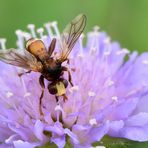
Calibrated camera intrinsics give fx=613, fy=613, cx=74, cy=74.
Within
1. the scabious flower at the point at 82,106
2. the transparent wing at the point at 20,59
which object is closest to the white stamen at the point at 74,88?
the scabious flower at the point at 82,106

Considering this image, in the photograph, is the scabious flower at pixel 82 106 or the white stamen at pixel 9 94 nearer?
the scabious flower at pixel 82 106

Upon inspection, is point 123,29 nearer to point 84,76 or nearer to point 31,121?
point 84,76

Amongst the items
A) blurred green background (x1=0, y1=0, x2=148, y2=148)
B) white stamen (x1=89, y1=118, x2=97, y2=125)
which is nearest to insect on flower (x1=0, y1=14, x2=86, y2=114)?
white stamen (x1=89, y1=118, x2=97, y2=125)

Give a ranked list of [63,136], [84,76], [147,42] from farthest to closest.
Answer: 1. [147,42]
2. [84,76]
3. [63,136]

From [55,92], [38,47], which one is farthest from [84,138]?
[38,47]

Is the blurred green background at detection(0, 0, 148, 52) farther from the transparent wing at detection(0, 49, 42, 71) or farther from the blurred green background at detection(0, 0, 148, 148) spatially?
the transparent wing at detection(0, 49, 42, 71)

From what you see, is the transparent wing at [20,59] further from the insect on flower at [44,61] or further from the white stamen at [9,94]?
the white stamen at [9,94]
